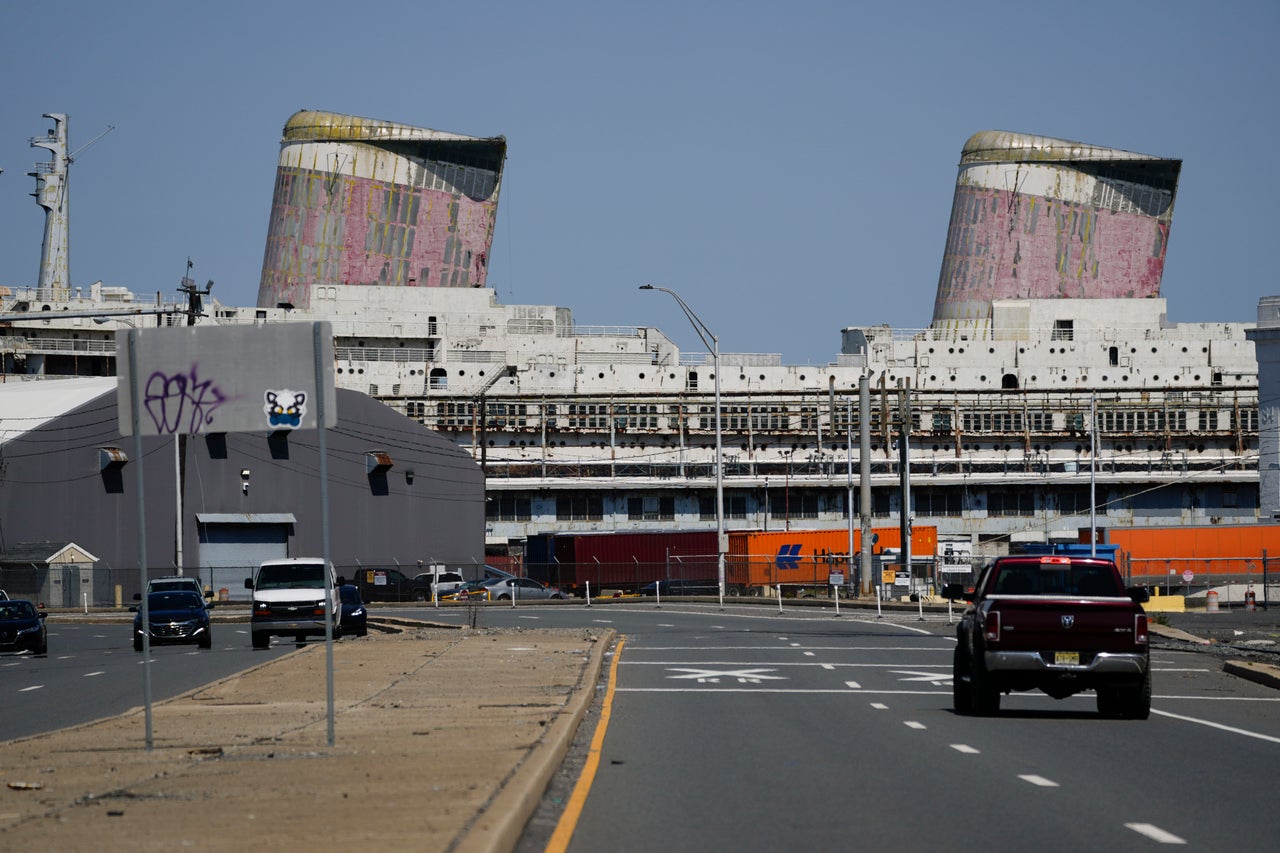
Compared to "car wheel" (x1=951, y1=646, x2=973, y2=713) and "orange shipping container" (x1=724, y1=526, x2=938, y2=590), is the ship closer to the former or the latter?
"orange shipping container" (x1=724, y1=526, x2=938, y2=590)

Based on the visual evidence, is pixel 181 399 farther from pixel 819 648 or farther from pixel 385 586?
pixel 385 586

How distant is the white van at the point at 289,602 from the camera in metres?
36.6

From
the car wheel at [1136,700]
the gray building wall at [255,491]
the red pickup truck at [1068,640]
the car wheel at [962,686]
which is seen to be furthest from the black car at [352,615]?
the gray building wall at [255,491]

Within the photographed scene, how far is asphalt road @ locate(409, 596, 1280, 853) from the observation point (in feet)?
33.0

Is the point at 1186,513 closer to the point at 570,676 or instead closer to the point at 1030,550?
the point at 1030,550

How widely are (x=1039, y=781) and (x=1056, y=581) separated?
6406mm

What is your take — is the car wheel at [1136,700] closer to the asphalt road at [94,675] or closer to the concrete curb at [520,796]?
the concrete curb at [520,796]

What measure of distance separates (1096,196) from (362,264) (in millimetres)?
45983

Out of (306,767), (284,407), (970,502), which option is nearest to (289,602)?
(284,407)

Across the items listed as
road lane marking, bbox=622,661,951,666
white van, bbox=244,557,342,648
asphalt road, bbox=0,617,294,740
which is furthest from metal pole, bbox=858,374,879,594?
road lane marking, bbox=622,661,951,666

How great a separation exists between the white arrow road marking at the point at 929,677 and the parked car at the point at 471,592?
122 feet

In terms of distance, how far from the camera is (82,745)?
1494cm

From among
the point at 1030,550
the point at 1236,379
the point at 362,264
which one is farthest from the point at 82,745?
the point at 1236,379

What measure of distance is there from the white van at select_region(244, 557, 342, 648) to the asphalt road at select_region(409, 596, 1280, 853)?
41.5ft
